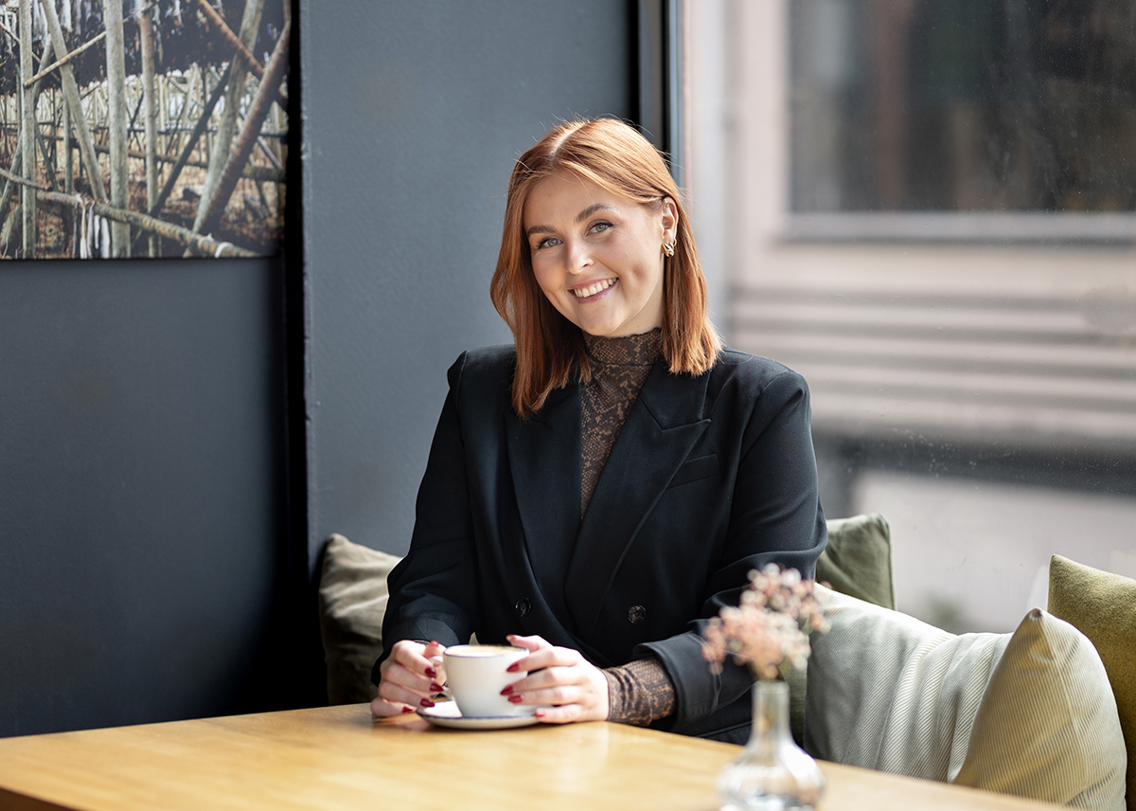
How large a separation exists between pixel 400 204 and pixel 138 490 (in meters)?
0.87

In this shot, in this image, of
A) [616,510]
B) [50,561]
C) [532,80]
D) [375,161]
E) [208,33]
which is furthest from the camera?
[532,80]

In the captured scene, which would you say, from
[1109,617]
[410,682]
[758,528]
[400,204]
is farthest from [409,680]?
[400,204]

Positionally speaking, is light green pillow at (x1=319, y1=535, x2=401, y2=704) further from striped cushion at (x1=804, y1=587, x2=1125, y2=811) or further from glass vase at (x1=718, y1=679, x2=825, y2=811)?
glass vase at (x1=718, y1=679, x2=825, y2=811)

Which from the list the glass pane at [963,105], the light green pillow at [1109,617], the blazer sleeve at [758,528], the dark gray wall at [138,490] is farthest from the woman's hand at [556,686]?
the glass pane at [963,105]

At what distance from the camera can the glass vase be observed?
3.10 ft

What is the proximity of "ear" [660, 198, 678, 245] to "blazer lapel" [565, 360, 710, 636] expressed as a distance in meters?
0.27

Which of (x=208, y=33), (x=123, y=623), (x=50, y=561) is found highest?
(x=208, y=33)

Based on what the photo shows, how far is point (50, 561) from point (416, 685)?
1030 mm

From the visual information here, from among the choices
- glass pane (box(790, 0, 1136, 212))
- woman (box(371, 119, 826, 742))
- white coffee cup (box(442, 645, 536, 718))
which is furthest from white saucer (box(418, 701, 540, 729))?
glass pane (box(790, 0, 1136, 212))

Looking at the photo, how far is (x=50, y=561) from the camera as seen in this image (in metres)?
2.17

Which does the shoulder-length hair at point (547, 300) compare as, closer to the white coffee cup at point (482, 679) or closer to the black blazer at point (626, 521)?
the black blazer at point (626, 521)

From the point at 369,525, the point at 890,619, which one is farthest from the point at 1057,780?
the point at 369,525

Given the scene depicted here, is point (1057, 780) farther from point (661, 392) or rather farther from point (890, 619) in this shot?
point (661, 392)

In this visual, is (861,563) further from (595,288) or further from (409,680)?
(409,680)
